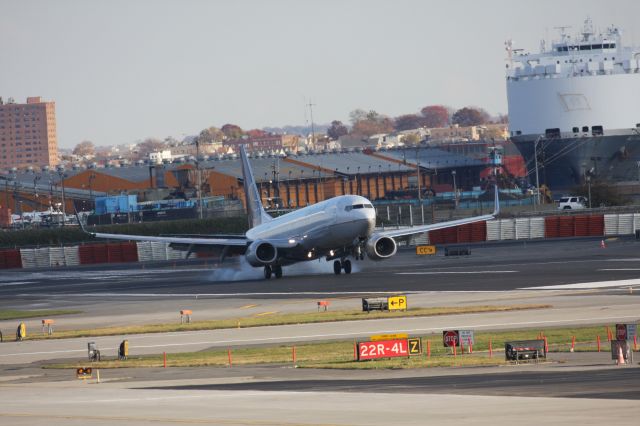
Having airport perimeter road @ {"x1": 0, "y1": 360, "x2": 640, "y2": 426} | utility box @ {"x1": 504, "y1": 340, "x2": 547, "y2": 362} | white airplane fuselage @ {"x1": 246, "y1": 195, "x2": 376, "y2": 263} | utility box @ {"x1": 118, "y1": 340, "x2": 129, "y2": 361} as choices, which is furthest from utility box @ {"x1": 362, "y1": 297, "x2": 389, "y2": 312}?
utility box @ {"x1": 504, "y1": 340, "x2": 547, "y2": 362}

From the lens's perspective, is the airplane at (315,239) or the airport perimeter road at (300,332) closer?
the airport perimeter road at (300,332)

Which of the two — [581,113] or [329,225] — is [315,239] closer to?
[329,225]

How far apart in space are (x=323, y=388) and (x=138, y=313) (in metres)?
31.6

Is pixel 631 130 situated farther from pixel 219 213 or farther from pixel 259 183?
pixel 219 213

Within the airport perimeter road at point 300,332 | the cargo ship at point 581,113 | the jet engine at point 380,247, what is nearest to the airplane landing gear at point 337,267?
the jet engine at point 380,247

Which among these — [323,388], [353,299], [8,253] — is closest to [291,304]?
[353,299]

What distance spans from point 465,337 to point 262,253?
1465 inches

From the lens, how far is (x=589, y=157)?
186m

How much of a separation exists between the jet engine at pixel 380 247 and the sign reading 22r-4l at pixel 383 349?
34994 millimetres

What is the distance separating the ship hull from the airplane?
103 meters

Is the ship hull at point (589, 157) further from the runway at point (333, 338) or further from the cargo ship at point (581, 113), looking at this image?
the runway at point (333, 338)

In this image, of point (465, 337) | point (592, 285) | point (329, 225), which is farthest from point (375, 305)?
point (329, 225)

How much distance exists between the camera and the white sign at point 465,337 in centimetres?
4397

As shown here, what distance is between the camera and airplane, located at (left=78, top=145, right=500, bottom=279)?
250 ft
